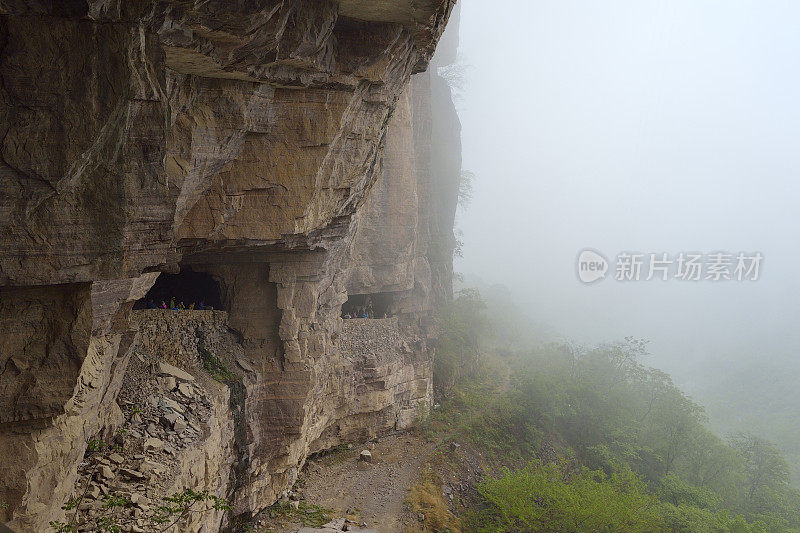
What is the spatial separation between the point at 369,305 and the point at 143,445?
49.0 feet

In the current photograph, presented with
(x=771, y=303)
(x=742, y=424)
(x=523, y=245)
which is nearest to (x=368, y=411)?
(x=742, y=424)

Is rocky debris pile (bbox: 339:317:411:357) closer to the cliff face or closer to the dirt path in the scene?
the cliff face

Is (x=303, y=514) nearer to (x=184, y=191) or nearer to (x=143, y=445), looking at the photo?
(x=143, y=445)

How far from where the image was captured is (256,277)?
45.9 feet

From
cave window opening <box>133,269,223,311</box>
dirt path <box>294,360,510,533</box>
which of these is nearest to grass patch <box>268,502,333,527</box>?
dirt path <box>294,360,510,533</box>

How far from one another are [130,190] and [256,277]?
8.15 metres

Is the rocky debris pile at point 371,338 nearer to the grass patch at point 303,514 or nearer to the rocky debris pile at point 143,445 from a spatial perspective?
the grass patch at point 303,514

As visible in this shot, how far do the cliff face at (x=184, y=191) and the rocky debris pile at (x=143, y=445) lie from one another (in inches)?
16.8

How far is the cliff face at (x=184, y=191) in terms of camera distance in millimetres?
5328

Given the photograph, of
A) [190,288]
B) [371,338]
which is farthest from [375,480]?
[190,288]

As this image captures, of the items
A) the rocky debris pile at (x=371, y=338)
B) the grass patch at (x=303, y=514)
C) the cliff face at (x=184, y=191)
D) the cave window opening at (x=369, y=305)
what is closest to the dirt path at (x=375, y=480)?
the grass patch at (x=303, y=514)

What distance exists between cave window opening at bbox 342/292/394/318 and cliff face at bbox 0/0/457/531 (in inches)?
250

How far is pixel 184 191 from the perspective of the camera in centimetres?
855

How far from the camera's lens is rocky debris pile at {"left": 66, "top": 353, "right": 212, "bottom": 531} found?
7.88 m
